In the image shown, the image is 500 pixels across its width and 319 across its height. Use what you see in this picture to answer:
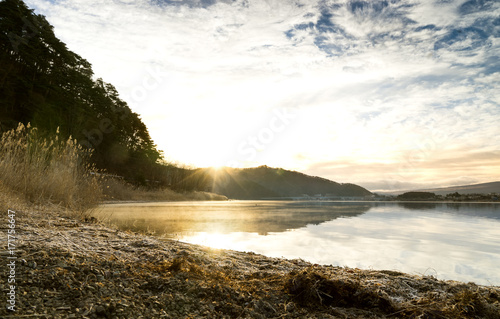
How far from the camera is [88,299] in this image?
5.70 feet

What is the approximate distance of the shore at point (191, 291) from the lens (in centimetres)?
173

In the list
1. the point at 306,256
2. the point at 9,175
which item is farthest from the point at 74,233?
the point at 9,175

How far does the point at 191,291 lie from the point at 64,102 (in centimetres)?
2655

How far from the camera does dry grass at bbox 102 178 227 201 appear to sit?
19578mm

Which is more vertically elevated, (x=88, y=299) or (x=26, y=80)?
(x=26, y=80)

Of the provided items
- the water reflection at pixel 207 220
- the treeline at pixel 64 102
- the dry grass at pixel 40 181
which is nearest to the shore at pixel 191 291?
the water reflection at pixel 207 220

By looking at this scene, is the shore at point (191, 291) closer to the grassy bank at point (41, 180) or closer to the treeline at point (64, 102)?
the grassy bank at point (41, 180)

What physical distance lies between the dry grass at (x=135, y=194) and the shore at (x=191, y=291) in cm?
1180

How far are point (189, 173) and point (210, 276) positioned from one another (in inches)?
1399

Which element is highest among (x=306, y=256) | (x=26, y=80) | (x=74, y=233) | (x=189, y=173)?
(x=26, y=80)

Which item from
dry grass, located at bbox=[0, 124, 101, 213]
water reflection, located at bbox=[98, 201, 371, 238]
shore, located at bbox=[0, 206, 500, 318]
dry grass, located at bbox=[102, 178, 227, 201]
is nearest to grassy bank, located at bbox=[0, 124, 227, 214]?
dry grass, located at bbox=[0, 124, 101, 213]

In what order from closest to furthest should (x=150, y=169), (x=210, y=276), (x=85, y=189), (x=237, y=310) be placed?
(x=237, y=310), (x=210, y=276), (x=85, y=189), (x=150, y=169)

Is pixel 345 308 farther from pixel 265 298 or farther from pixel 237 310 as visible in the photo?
pixel 237 310

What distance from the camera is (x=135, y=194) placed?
72.6 ft
